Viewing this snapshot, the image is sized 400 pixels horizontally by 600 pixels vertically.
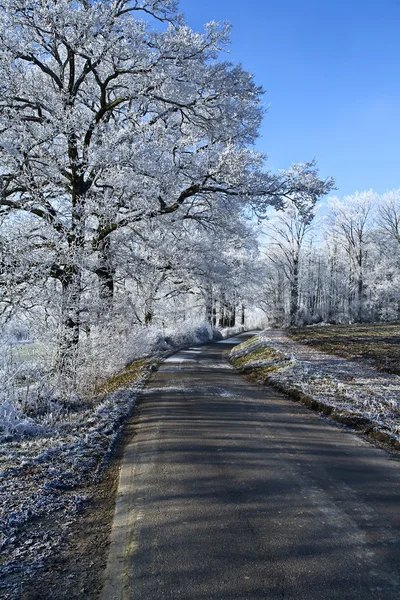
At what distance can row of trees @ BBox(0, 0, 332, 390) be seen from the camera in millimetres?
10789

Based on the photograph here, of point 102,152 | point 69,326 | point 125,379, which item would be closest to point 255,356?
point 125,379

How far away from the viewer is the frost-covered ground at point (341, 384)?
7.30 m

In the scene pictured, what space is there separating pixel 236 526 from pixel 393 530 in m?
1.40

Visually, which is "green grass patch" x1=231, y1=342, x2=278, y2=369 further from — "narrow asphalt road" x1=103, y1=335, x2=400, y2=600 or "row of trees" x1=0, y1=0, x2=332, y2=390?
"narrow asphalt road" x1=103, y1=335, x2=400, y2=600

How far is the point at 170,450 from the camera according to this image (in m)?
5.93

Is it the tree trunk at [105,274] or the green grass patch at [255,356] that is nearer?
the tree trunk at [105,274]

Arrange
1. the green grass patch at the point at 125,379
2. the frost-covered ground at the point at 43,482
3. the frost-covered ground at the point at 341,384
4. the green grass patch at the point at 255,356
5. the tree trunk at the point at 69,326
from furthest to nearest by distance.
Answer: the green grass patch at the point at 255,356 < the green grass patch at the point at 125,379 < the tree trunk at the point at 69,326 < the frost-covered ground at the point at 341,384 < the frost-covered ground at the point at 43,482

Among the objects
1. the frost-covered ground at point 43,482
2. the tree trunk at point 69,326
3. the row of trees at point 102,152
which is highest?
the row of trees at point 102,152

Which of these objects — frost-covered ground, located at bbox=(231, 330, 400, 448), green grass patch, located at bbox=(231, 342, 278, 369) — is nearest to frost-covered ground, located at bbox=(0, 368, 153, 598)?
frost-covered ground, located at bbox=(231, 330, 400, 448)

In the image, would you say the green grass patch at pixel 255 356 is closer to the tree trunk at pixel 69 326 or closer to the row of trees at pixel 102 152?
the row of trees at pixel 102 152

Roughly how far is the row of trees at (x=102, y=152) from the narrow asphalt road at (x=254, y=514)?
18.8 feet

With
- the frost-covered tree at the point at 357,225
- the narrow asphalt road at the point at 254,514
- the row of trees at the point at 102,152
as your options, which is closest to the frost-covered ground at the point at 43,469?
the narrow asphalt road at the point at 254,514

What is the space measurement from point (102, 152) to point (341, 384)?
8.63 metres

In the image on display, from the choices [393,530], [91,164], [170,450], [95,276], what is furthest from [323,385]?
[91,164]
